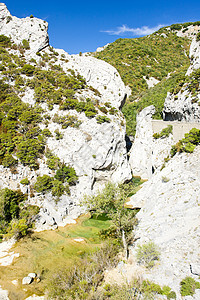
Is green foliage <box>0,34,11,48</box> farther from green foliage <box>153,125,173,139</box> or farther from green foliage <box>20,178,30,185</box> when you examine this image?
green foliage <box>153,125,173,139</box>

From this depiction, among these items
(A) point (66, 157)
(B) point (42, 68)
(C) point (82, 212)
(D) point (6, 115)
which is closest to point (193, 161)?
(C) point (82, 212)

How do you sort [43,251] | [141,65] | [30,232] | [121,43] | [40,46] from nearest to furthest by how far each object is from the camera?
1. [43,251]
2. [30,232]
3. [40,46]
4. [141,65]
5. [121,43]

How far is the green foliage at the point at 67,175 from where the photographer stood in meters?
28.9

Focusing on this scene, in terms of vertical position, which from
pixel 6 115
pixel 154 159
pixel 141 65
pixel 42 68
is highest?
pixel 141 65

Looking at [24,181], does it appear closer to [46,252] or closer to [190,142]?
[46,252]

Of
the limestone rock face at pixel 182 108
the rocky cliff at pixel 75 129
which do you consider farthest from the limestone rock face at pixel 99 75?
the limestone rock face at pixel 182 108

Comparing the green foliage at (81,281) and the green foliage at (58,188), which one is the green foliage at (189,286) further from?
the green foliage at (58,188)

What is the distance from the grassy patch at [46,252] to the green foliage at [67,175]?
24.9ft

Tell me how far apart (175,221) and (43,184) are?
20.3m

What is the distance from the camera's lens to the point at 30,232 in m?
22.1

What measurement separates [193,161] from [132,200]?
12537mm

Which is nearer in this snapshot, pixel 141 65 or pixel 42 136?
pixel 42 136

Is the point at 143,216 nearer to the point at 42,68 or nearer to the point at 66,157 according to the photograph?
the point at 66,157

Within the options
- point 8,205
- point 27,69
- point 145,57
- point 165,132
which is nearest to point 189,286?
point 8,205
